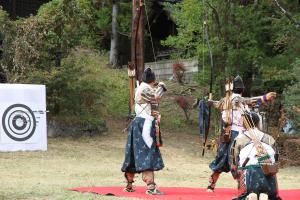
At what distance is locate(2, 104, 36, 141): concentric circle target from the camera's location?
44.1ft

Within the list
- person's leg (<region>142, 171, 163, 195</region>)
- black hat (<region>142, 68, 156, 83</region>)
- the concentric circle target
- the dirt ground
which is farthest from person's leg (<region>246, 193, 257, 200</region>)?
the concentric circle target

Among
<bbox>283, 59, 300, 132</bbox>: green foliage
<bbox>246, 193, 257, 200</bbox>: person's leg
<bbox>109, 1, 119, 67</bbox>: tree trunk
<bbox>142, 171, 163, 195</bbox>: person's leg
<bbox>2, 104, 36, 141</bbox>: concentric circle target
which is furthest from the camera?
<bbox>109, 1, 119, 67</bbox>: tree trunk

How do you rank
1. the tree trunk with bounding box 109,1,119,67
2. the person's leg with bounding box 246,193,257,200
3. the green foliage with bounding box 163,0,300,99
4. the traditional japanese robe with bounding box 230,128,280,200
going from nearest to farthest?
the person's leg with bounding box 246,193,257,200 < the traditional japanese robe with bounding box 230,128,280,200 < the green foliage with bounding box 163,0,300,99 < the tree trunk with bounding box 109,1,119,67

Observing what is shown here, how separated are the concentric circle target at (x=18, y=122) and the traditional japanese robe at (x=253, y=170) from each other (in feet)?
25.3

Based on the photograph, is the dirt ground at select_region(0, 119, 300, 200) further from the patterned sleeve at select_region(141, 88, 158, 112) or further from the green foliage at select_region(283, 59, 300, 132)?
the patterned sleeve at select_region(141, 88, 158, 112)

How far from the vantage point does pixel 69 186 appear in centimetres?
884

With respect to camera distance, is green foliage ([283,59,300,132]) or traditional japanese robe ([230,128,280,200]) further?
green foliage ([283,59,300,132])

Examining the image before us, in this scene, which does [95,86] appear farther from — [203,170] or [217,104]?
[217,104]

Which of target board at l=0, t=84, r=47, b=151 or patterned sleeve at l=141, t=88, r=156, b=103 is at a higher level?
patterned sleeve at l=141, t=88, r=156, b=103

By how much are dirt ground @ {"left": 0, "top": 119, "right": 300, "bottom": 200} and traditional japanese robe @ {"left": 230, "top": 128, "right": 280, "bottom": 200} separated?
5.97ft

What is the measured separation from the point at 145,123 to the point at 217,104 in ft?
4.09

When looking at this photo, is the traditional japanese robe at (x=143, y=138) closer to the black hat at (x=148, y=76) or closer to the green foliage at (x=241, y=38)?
the black hat at (x=148, y=76)

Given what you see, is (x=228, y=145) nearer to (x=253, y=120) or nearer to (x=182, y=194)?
(x=182, y=194)

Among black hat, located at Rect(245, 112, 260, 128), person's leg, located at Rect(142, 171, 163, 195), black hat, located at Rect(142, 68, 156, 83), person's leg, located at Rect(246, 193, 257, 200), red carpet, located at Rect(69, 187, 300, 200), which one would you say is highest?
black hat, located at Rect(142, 68, 156, 83)
